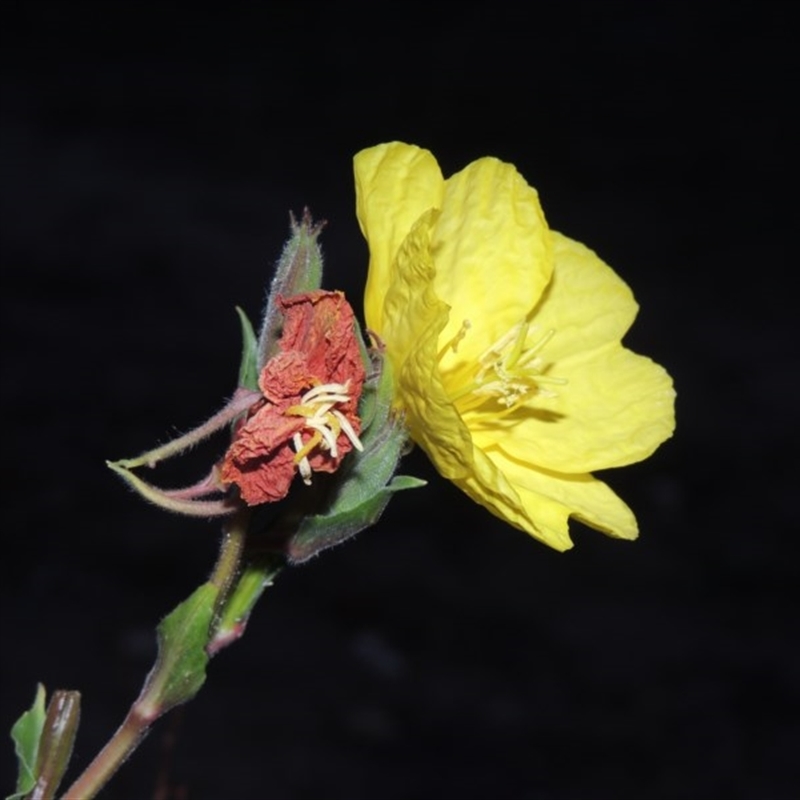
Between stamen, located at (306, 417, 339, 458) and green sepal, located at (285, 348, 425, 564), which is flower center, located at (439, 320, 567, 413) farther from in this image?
stamen, located at (306, 417, 339, 458)

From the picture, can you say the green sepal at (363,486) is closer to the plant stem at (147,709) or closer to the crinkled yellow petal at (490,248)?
the plant stem at (147,709)

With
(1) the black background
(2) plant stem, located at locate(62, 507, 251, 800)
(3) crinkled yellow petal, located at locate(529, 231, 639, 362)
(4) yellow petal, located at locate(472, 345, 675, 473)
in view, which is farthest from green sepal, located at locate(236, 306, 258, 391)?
(1) the black background

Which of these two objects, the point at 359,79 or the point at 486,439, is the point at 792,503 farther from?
the point at 486,439

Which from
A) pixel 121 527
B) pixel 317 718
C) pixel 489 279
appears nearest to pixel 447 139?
pixel 121 527

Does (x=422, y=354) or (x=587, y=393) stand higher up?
(x=422, y=354)

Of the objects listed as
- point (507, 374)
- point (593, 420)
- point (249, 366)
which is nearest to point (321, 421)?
point (249, 366)

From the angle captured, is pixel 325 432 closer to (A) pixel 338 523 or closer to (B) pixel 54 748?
(A) pixel 338 523
